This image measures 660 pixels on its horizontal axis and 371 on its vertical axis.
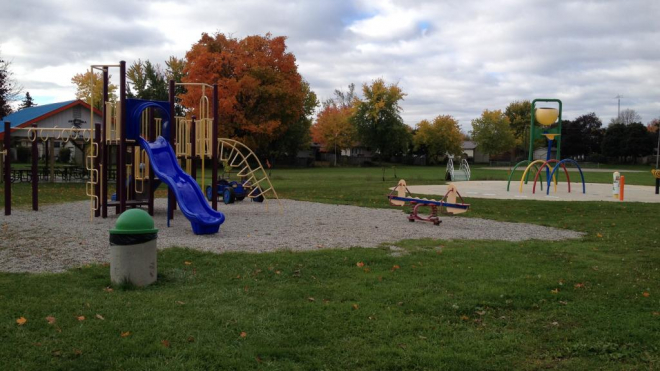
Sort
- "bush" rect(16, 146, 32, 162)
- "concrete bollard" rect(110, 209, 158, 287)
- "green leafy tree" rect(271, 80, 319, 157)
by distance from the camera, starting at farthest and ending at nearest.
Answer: "green leafy tree" rect(271, 80, 319, 157)
"bush" rect(16, 146, 32, 162)
"concrete bollard" rect(110, 209, 158, 287)

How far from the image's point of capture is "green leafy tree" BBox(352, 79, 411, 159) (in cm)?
7481

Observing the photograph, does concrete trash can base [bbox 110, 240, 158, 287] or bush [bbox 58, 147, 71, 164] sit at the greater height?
bush [bbox 58, 147, 71, 164]

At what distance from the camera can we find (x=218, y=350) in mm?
4504

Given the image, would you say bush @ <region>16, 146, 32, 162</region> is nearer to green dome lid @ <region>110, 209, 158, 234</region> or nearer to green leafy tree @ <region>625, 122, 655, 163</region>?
green dome lid @ <region>110, 209, 158, 234</region>

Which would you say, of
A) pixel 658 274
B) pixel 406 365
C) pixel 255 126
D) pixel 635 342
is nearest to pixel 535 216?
pixel 658 274

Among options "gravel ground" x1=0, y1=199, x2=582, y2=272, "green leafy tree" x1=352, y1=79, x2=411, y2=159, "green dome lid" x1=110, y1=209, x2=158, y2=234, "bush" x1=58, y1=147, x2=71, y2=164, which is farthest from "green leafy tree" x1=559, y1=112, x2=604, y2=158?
"green dome lid" x1=110, y1=209, x2=158, y2=234

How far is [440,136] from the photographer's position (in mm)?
80125

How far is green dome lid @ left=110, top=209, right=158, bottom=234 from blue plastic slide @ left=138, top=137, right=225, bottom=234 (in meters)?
4.33

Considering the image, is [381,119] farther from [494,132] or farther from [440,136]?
[494,132]

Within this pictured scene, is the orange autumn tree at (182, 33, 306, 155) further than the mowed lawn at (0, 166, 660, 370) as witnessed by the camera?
Yes

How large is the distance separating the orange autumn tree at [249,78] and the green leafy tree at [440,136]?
3499cm

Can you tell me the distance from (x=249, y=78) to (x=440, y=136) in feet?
136

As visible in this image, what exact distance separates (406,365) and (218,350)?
5.03ft

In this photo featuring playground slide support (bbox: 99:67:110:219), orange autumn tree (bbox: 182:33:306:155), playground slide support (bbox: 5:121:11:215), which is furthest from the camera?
orange autumn tree (bbox: 182:33:306:155)
